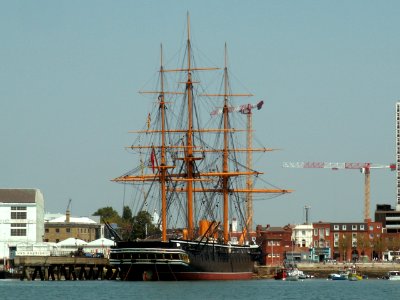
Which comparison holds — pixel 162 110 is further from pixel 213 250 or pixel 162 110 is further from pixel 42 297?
pixel 42 297

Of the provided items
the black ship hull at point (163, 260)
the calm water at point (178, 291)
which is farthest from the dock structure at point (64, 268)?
the black ship hull at point (163, 260)

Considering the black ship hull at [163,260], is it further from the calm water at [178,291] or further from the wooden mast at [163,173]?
the wooden mast at [163,173]

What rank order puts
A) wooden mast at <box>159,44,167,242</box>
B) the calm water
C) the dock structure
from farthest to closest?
1. the dock structure
2. wooden mast at <box>159,44,167,242</box>
3. the calm water

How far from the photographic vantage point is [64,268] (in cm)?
17575

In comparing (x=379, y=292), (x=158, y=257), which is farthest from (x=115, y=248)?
(x=379, y=292)

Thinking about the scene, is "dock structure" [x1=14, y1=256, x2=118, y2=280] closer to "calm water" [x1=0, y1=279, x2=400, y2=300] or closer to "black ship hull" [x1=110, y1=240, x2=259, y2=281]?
"calm water" [x1=0, y1=279, x2=400, y2=300]

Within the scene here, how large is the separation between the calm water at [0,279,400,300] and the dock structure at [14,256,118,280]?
9.58 meters

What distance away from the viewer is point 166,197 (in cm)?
17012

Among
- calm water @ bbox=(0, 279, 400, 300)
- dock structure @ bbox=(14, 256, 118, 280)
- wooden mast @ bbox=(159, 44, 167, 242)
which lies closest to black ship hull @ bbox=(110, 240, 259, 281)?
calm water @ bbox=(0, 279, 400, 300)

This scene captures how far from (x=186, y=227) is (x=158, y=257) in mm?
17500

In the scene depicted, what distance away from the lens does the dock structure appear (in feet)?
561

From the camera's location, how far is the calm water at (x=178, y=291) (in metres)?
128

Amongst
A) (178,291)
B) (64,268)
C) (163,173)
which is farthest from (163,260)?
(64,268)

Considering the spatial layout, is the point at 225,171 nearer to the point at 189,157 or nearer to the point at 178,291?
the point at 189,157
